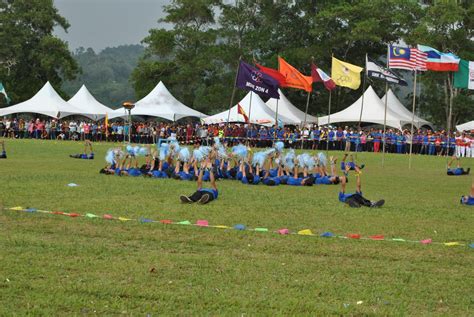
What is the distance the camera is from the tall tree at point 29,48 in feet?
228

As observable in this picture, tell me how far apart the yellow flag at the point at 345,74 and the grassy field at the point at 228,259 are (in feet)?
55.7

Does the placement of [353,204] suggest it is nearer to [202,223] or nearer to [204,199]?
[204,199]

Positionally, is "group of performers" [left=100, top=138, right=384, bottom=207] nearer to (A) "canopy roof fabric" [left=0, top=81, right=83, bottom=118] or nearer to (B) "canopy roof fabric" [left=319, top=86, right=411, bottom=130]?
(B) "canopy roof fabric" [left=319, top=86, right=411, bottom=130]

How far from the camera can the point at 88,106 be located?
57469 millimetres

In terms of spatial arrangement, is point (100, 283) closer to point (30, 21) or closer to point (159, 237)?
point (159, 237)

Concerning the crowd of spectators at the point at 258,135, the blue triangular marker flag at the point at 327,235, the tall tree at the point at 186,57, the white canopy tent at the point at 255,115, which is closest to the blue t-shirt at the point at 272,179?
the blue triangular marker flag at the point at 327,235

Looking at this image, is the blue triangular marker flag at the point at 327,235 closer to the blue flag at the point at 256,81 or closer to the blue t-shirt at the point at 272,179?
the blue t-shirt at the point at 272,179

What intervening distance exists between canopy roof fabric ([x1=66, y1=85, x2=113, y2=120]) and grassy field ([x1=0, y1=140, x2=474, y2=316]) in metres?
40.0

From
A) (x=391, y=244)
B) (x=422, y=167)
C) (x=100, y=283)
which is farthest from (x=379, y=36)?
(x=100, y=283)

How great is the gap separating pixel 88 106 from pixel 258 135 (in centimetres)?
1638

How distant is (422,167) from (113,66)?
5503 inches

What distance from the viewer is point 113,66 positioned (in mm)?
164250

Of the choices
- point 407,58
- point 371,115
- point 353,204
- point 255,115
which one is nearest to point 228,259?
point 353,204

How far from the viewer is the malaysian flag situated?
29.3 metres
